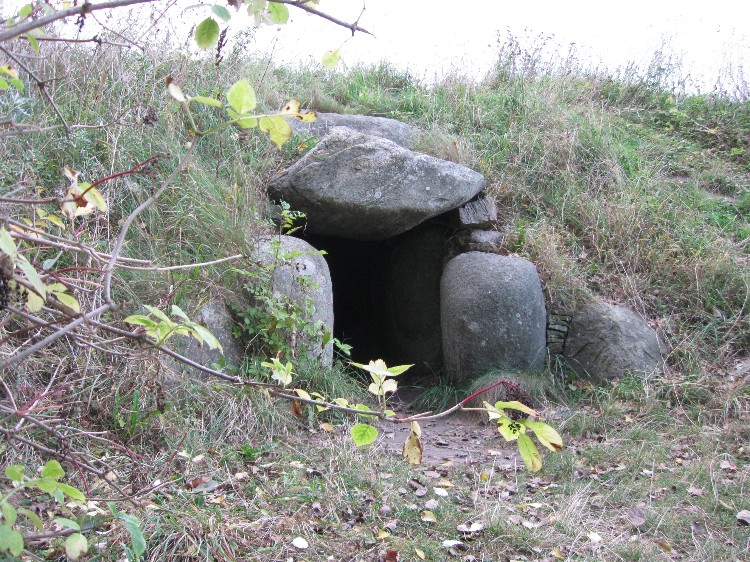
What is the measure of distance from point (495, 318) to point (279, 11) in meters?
4.14

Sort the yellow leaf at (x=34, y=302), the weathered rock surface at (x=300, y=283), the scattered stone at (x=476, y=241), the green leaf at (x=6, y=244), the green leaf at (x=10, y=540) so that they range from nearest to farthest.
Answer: the green leaf at (x=6, y=244) → the yellow leaf at (x=34, y=302) → the green leaf at (x=10, y=540) → the weathered rock surface at (x=300, y=283) → the scattered stone at (x=476, y=241)

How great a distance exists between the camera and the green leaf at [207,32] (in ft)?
4.42

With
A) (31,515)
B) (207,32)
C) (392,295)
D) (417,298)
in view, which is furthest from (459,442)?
(207,32)

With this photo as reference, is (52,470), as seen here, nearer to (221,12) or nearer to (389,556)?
(221,12)

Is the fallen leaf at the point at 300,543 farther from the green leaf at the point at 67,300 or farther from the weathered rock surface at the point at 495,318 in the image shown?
the weathered rock surface at the point at 495,318

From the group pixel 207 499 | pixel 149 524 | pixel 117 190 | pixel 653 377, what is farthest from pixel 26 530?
pixel 653 377

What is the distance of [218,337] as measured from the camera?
440 cm

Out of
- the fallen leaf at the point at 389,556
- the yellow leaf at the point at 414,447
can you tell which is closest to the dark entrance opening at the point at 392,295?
the fallen leaf at the point at 389,556

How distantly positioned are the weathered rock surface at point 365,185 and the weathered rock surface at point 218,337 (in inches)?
49.7

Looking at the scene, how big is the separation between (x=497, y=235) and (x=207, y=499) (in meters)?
3.65

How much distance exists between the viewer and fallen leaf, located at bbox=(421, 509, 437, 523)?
3274 mm

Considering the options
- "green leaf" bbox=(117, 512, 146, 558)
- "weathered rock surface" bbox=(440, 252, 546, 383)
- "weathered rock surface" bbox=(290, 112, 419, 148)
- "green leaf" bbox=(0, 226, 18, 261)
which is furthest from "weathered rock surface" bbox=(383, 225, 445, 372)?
"green leaf" bbox=(0, 226, 18, 261)

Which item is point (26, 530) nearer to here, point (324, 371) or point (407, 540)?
point (407, 540)

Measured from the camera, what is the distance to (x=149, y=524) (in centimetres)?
277
